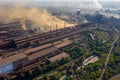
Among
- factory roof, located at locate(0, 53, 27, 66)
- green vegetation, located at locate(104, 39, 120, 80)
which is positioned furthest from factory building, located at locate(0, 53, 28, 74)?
green vegetation, located at locate(104, 39, 120, 80)

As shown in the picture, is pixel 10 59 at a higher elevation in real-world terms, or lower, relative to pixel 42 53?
higher

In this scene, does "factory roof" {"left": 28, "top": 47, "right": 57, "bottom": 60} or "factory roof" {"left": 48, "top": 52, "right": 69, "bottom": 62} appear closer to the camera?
"factory roof" {"left": 48, "top": 52, "right": 69, "bottom": 62}

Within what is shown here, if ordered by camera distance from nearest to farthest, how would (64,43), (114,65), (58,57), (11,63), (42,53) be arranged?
(11,63) → (114,65) → (58,57) → (42,53) → (64,43)

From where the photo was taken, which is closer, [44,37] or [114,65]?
[114,65]

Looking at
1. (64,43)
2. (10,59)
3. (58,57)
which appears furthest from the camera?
(64,43)

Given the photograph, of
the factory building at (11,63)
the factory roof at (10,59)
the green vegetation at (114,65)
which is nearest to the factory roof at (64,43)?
the factory roof at (10,59)

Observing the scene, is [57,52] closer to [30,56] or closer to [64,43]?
[64,43]

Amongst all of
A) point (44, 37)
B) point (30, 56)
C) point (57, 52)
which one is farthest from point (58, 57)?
point (44, 37)

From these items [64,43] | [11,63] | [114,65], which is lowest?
[114,65]

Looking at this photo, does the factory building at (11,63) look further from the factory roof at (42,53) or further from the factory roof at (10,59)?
the factory roof at (42,53)

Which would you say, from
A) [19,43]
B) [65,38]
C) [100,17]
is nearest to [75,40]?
[65,38]

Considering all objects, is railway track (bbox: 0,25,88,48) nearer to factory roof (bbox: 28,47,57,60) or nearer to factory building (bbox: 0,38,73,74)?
factory building (bbox: 0,38,73,74)

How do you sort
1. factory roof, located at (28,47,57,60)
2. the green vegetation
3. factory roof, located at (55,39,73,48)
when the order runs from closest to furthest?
the green vegetation → factory roof, located at (28,47,57,60) → factory roof, located at (55,39,73,48)
